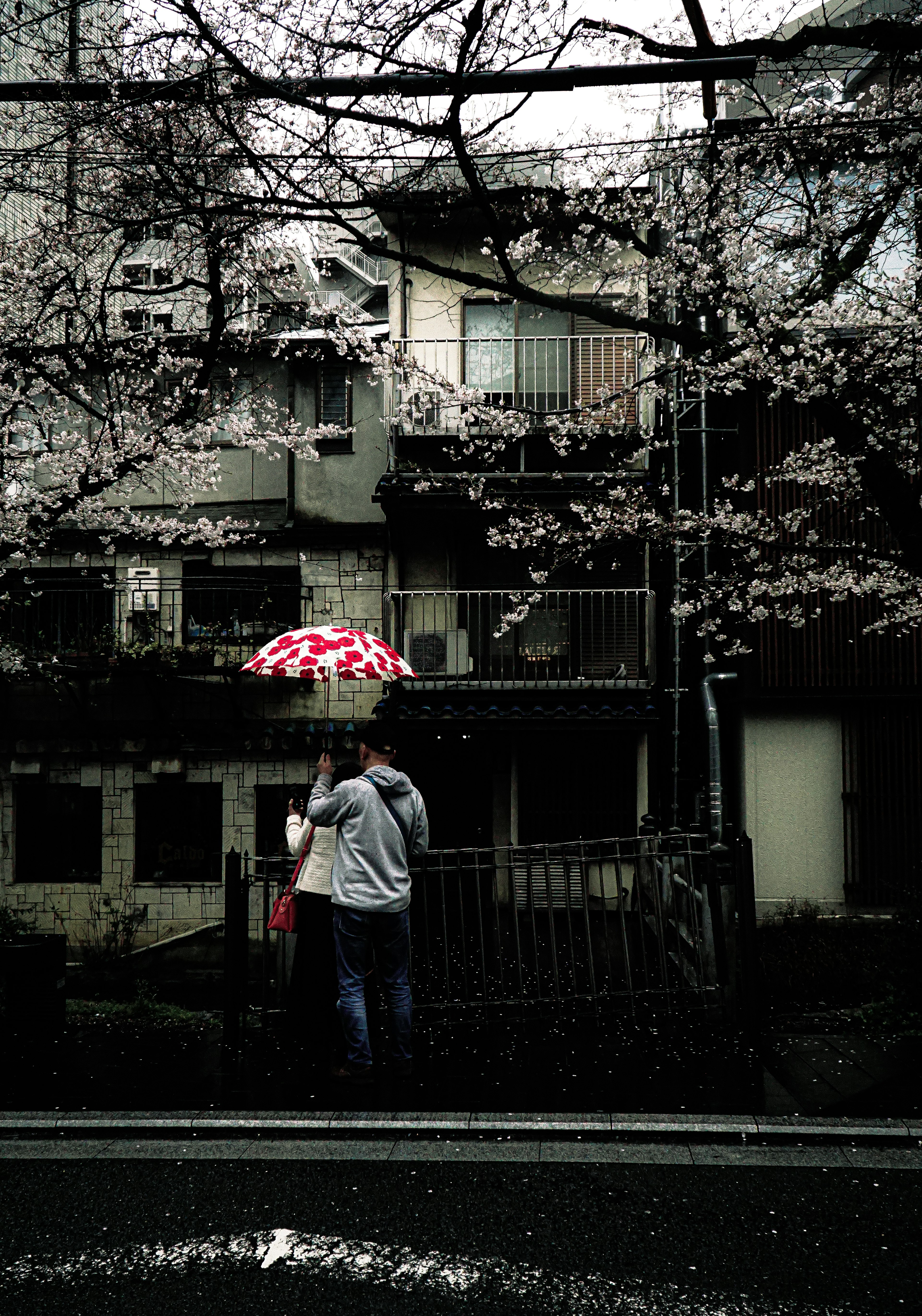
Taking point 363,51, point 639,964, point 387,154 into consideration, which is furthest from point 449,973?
point 363,51

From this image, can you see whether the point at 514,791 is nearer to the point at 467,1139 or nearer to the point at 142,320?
the point at 142,320

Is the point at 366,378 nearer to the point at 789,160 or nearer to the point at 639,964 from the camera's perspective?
the point at 789,160

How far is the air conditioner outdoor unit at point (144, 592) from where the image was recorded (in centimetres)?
1523

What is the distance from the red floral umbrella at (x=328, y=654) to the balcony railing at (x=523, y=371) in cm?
614

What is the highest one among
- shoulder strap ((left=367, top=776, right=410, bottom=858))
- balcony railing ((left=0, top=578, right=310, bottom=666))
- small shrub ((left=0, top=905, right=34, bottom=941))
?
balcony railing ((left=0, top=578, right=310, bottom=666))

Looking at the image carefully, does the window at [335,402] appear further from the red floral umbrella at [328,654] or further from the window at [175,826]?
the red floral umbrella at [328,654]

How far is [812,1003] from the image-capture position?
893 centimetres

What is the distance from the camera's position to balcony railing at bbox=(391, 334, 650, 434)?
15273 mm

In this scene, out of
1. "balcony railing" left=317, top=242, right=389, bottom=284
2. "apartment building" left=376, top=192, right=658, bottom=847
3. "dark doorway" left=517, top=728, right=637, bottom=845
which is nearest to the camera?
"apartment building" left=376, top=192, right=658, bottom=847

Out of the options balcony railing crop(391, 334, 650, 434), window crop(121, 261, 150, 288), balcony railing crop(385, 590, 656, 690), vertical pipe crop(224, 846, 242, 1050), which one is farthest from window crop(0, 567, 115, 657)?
vertical pipe crop(224, 846, 242, 1050)

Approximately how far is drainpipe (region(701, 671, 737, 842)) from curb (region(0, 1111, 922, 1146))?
21.9 feet

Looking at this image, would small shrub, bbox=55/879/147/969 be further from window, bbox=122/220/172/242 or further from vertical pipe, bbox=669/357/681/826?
window, bbox=122/220/172/242

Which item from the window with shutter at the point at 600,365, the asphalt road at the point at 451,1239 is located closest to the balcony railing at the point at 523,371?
the window with shutter at the point at 600,365

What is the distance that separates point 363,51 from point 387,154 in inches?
27.8
